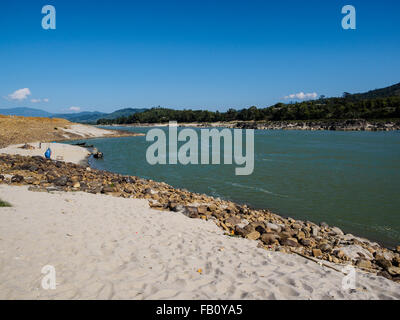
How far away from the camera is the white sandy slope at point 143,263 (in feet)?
15.8

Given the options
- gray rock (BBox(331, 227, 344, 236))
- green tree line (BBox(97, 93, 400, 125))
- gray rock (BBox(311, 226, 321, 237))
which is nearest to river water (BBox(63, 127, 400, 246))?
gray rock (BBox(331, 227, 344, 236))

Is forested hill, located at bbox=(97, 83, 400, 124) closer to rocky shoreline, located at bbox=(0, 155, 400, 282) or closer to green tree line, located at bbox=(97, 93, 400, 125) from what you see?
green tree line, located at bbox=(97, 93, 400, 125)

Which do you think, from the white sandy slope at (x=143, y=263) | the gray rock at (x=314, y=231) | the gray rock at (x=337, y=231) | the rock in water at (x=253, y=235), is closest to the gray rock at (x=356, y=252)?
the gray rock at (x=314, y=231)

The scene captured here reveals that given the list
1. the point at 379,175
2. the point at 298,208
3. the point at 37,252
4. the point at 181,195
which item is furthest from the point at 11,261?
the point at 379,175

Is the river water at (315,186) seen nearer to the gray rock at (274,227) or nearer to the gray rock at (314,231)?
the gray rock at (314,231)

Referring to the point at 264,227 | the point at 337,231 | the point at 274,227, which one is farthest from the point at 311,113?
the point at 264,227

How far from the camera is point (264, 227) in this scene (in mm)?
9242

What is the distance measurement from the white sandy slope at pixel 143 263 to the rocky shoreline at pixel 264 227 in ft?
2.46

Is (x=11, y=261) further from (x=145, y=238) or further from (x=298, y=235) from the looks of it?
(x=298, y=235)

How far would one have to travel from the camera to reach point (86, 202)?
10344mm

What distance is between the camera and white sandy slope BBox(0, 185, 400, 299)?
4801 millimetres

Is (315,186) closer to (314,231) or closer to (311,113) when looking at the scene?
(314,231)

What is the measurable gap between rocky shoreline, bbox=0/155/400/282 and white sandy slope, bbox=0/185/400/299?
75 centimetres
